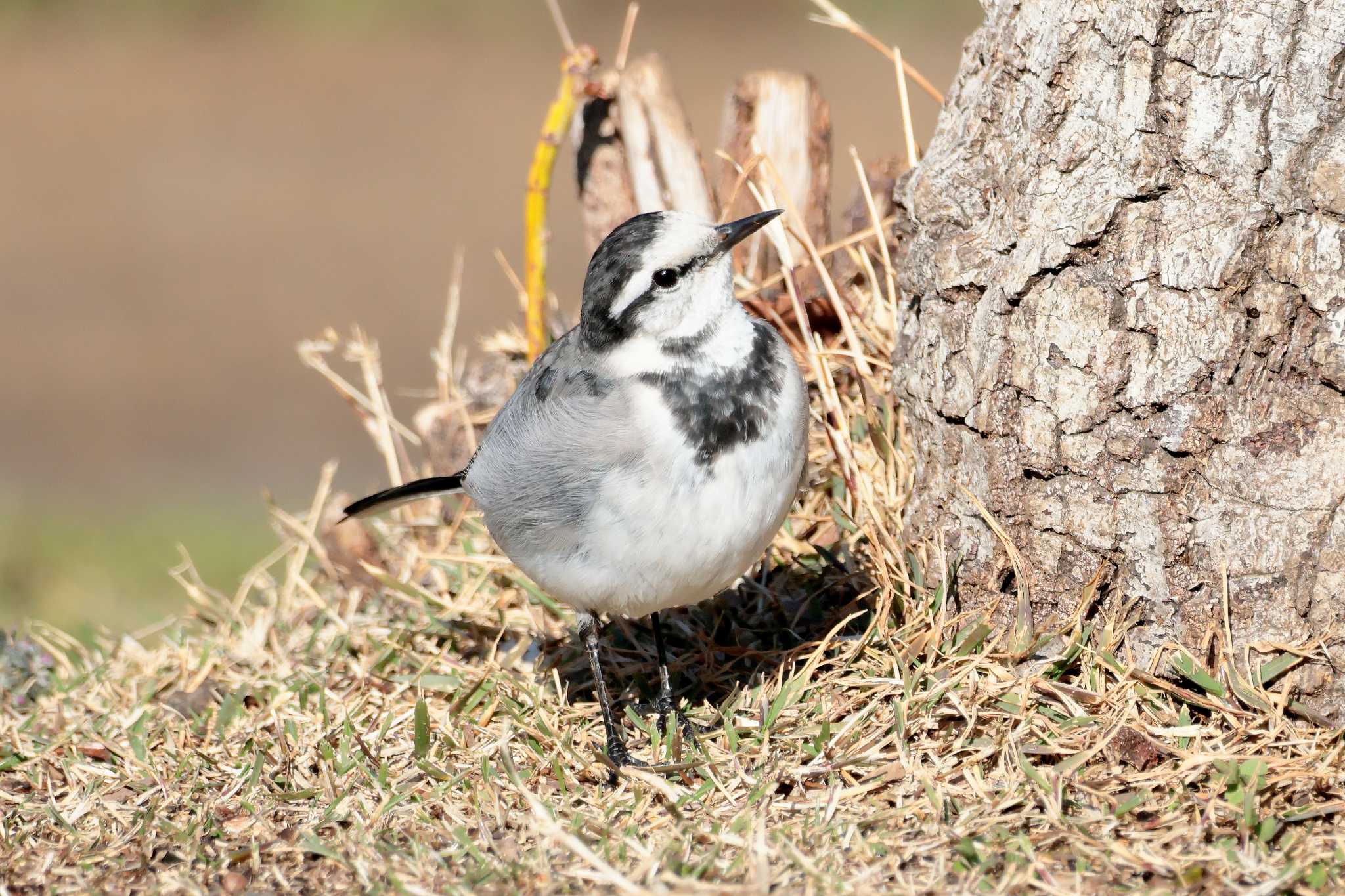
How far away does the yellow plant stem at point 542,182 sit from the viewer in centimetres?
586

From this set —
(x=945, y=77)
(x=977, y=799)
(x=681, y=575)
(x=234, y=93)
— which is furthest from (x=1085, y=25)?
(x=234, y=93)

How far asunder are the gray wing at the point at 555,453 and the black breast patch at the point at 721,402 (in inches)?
5.9

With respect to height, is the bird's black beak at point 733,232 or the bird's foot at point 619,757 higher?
the bird's black beak at point 733,232

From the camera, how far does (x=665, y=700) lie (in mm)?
4352

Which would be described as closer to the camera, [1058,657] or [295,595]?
[1058,657]

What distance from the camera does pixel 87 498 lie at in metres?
10.2

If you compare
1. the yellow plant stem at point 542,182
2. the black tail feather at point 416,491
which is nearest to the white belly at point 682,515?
the black tail feather at point 416,491

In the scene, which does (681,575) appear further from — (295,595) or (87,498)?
(87,498)

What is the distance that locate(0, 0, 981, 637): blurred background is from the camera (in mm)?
10219

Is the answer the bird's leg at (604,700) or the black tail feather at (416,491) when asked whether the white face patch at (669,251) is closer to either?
the bird's leg at (604,700)

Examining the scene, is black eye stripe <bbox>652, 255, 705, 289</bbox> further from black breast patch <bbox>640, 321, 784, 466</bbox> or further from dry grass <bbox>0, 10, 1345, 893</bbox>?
dry grass <bbox>0, 10, 1345, 893</bbox>

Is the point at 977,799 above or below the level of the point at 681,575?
below

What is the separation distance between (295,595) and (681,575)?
265 centimetres

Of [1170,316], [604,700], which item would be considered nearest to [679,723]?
[604,700]
